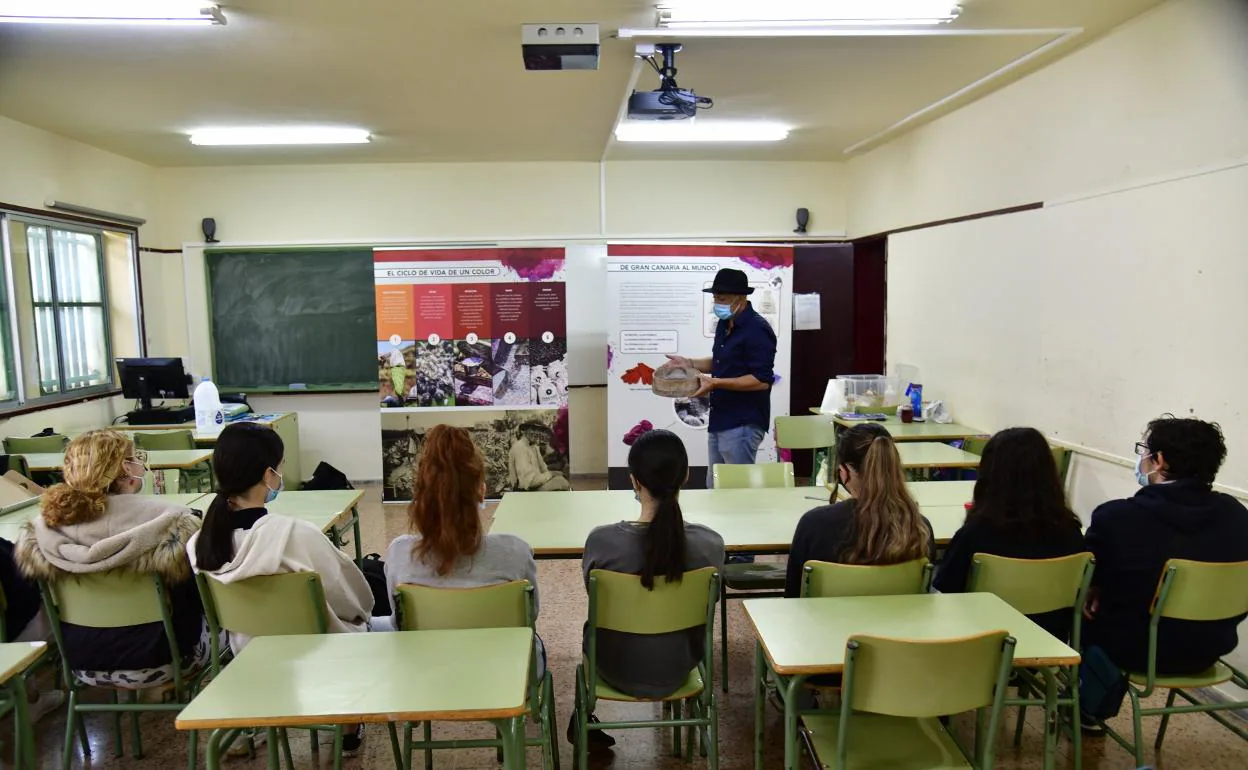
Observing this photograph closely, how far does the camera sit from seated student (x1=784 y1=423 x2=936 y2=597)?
2193 millimetres

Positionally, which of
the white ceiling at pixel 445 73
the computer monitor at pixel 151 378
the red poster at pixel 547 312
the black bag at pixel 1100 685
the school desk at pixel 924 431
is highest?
the white ceiling at pixel 445 73

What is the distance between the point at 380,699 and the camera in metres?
1.57

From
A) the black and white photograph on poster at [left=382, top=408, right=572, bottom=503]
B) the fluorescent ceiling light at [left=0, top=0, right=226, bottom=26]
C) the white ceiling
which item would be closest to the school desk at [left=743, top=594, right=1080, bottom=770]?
the white ceiling

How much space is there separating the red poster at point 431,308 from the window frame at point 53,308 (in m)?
2.25

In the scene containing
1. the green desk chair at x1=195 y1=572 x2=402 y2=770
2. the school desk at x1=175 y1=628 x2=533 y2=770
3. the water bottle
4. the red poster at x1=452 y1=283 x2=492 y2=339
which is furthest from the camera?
the red poster at x1=452 y1=283 x2=492 y2=339

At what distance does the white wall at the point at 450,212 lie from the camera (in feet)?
20.8

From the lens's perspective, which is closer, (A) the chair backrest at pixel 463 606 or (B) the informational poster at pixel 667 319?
(A) the chair backrest at pixel 463 606

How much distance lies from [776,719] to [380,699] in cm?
172

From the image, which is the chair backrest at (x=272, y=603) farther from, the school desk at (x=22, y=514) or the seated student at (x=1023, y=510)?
the seated student at (x=1023, y=510)

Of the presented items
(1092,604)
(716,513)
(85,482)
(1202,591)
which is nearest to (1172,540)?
(1202,591)

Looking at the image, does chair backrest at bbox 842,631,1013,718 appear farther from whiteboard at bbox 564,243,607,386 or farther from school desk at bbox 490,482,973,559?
whiteboard at bbox 564,243,607,386

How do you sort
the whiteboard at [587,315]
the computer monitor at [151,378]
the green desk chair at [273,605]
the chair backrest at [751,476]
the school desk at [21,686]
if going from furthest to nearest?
the whiteboard at [587,315] < the computer monitor at [151,378] < the chair backrest at [751,476] < the green desk chair at [273,605] < the school desk at [21,686]

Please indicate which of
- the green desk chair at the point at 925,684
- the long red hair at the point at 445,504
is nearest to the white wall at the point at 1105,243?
the green desk chair at the point at 925,684

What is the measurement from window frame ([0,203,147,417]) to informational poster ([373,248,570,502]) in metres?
1.92
